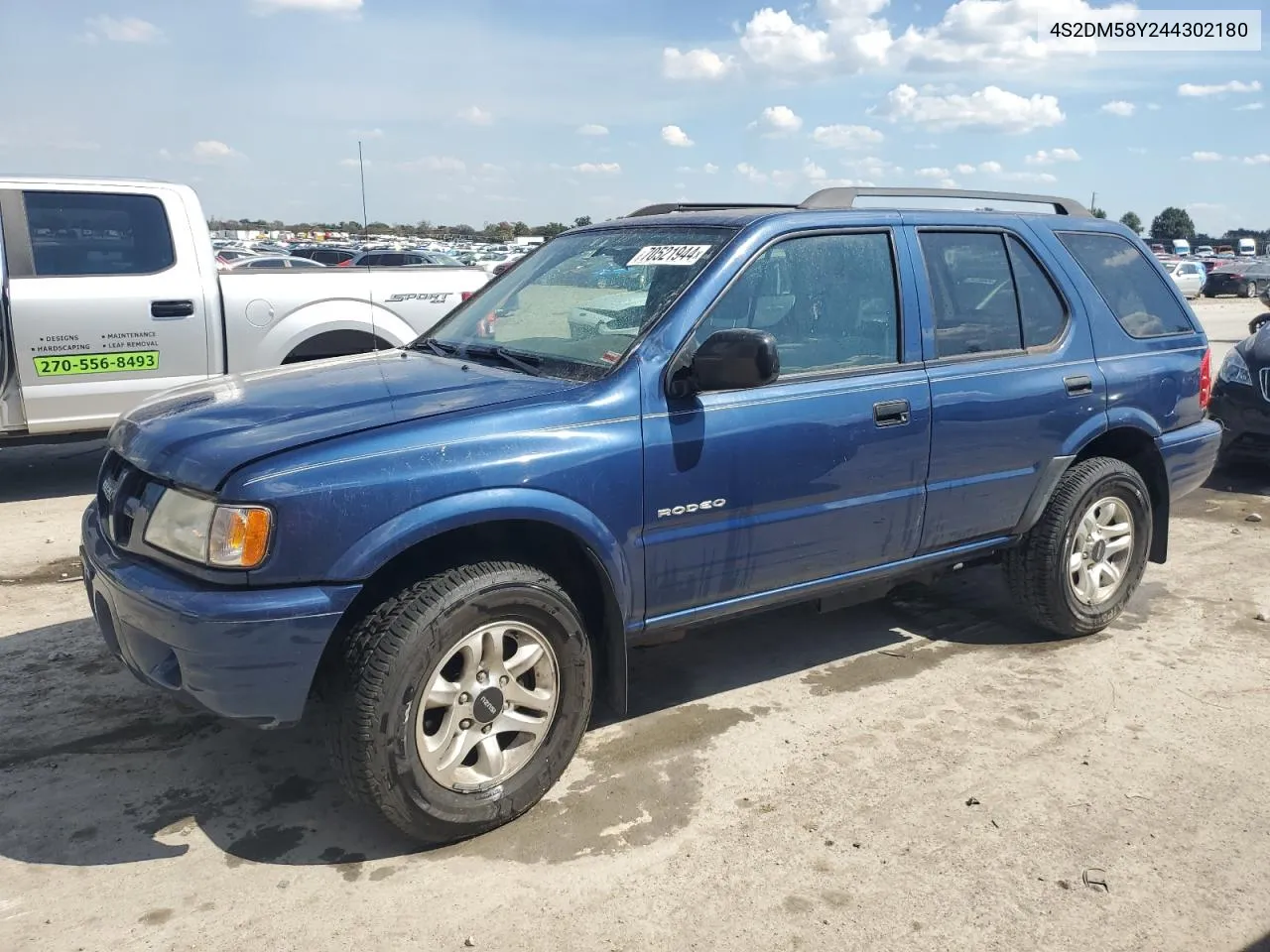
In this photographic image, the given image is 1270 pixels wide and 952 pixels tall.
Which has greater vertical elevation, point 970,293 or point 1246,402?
point 970,293

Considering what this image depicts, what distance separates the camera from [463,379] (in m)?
3.49

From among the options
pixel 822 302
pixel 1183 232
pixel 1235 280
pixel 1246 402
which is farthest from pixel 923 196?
pixel 1183 232

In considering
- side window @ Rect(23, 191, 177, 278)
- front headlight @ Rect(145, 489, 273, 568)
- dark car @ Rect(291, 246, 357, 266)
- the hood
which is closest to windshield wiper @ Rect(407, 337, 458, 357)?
the hood

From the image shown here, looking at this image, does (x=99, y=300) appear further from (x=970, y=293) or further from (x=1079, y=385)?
(x=1079, y=385)

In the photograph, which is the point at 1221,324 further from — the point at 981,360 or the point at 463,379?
the point at 463,379

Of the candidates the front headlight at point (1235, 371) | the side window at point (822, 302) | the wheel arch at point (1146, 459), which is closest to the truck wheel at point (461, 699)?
the side window at point (822, 302)

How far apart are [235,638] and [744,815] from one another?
1635mm

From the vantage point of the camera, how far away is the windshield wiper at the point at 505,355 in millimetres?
3568

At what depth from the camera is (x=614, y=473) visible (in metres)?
3.22

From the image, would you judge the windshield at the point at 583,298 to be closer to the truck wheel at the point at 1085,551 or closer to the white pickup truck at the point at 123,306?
the truck wheel at the point at 1085,551

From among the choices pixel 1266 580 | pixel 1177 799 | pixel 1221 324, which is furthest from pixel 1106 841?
pixel 1221 324

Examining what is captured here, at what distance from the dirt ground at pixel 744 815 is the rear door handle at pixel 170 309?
8.81 ft

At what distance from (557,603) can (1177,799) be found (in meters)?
2.13

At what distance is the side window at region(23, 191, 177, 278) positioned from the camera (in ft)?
21.7
